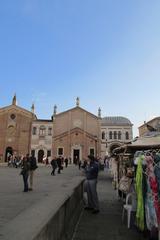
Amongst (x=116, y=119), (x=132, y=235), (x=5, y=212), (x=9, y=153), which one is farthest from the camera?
(x=116, y=119)

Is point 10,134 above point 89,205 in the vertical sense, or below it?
above

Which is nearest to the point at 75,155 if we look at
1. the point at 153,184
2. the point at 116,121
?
the point at 116,121

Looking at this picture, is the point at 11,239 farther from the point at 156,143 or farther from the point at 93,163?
the point at 93,163

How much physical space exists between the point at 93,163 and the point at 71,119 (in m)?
46.3

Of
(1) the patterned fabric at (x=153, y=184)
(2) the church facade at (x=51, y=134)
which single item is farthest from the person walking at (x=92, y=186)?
(2) the church facade at (x=51, y=134)

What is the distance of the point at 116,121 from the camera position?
67.1m

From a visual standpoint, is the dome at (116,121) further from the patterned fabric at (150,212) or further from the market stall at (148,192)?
the patterned fabric at (150,212)

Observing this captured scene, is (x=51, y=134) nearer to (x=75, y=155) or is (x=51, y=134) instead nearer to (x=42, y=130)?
(x=42, y=130)

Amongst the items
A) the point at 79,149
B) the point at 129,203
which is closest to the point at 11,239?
the point at 129,203

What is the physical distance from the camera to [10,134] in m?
53.3

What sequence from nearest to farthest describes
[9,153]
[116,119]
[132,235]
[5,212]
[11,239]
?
Result: [11,239]
[132,235]
[5,212]
[9,153]
[116,119]

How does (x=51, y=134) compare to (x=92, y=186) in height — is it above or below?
above

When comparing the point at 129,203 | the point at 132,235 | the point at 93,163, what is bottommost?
the point at 132,235

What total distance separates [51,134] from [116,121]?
20.2 meters
